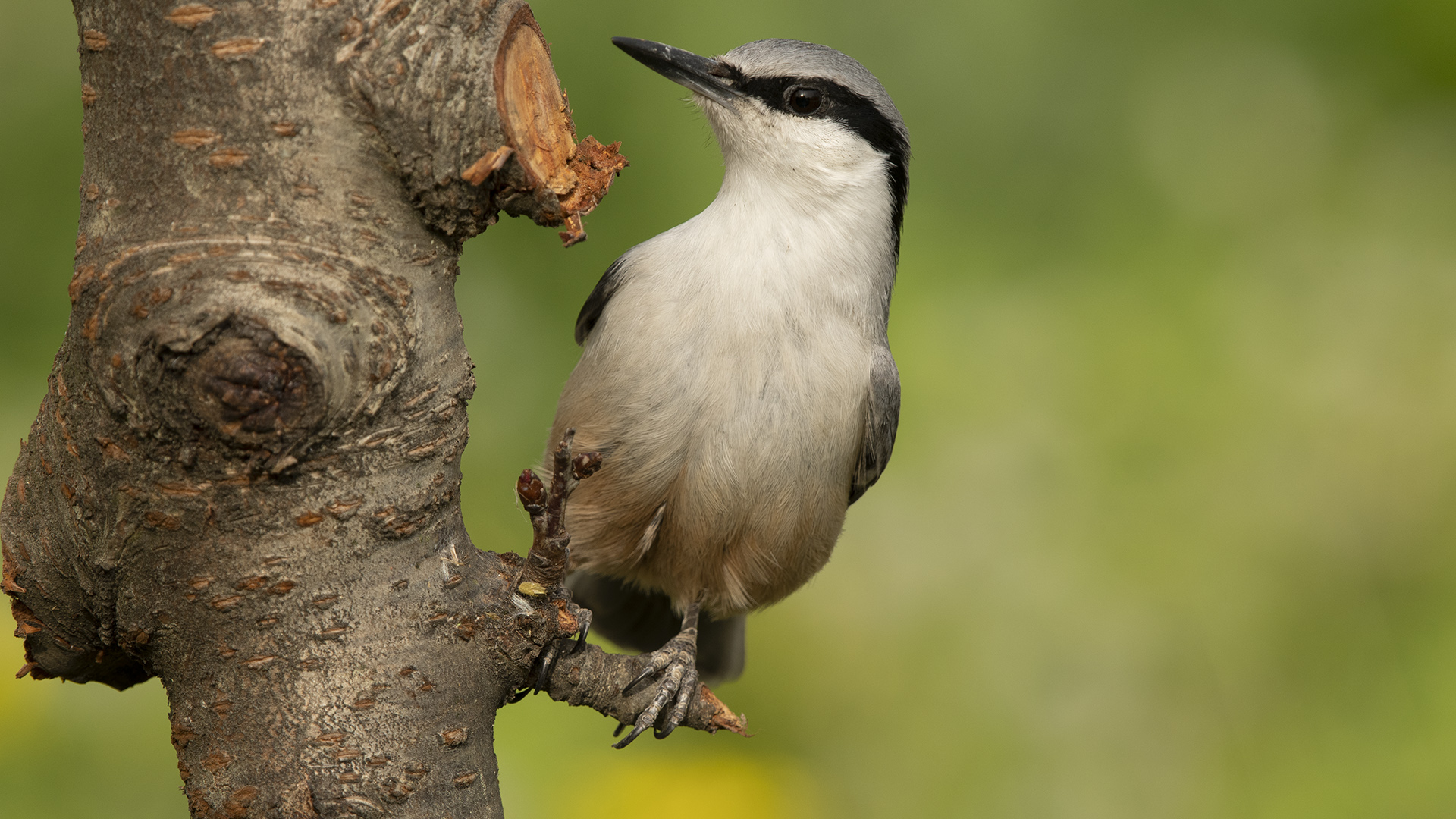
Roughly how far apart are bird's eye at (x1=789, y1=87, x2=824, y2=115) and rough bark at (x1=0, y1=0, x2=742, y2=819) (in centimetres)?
119

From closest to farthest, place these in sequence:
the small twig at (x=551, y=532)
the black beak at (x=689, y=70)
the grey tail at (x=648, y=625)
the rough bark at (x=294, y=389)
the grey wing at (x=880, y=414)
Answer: the rough bark at (x=294, y=389), the small twig at (x=551, y=532), the black beak at (x=689, y=70), the grey wing at (x=880, y=414), the grey tail at (x=648, y=625)

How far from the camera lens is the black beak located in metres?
2.64

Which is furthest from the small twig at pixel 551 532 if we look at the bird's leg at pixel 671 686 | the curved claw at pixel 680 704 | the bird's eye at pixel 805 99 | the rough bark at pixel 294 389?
the bird's eye at pixel 805 99

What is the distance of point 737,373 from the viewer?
2.51 metres

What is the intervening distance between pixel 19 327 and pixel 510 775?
1887 mm

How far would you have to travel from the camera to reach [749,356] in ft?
8.23

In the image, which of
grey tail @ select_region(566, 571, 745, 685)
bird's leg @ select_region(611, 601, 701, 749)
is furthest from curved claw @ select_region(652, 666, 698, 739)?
grey tail @ select_region(566, 571, 745, 685)

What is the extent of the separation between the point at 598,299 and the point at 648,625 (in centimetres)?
114

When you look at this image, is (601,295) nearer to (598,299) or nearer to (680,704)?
(598,299)

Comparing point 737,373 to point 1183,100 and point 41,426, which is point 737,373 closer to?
point 41,426

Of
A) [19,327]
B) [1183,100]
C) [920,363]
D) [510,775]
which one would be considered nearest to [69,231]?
Result: [19,327]

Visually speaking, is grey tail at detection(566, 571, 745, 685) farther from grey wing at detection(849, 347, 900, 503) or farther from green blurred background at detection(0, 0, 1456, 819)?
grey wing at detection(849, 347, 900, 503)

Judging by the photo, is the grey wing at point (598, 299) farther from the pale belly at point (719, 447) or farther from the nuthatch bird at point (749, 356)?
the pale belly at point (719, 447)

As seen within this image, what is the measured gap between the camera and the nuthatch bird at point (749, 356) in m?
2.53
